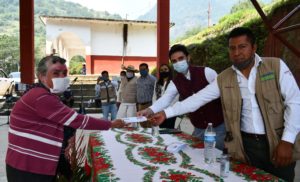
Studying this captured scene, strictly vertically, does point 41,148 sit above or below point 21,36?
below

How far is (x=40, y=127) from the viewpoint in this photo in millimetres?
2443

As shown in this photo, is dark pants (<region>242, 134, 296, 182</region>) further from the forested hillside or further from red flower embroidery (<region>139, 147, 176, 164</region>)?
the forested hillside

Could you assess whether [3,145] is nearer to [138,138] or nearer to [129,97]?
[129,97]

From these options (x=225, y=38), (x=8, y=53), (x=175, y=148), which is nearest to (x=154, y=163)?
(x=175, y=148)

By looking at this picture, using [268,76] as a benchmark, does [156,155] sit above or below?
below

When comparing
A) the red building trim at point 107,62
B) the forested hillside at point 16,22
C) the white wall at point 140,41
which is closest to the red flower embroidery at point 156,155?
the red building trim at point 107,62

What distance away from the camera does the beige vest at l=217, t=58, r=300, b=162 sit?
8.17 ft

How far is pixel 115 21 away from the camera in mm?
22688

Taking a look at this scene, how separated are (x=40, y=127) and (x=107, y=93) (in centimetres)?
707

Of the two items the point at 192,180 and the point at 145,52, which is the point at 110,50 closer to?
the point at 145,52

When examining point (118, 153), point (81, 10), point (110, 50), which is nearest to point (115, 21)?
point (110, 50)

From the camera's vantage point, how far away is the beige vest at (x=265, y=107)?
249 cm

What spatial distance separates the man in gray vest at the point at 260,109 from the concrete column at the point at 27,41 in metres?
8.74

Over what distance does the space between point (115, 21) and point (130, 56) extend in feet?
7.81
